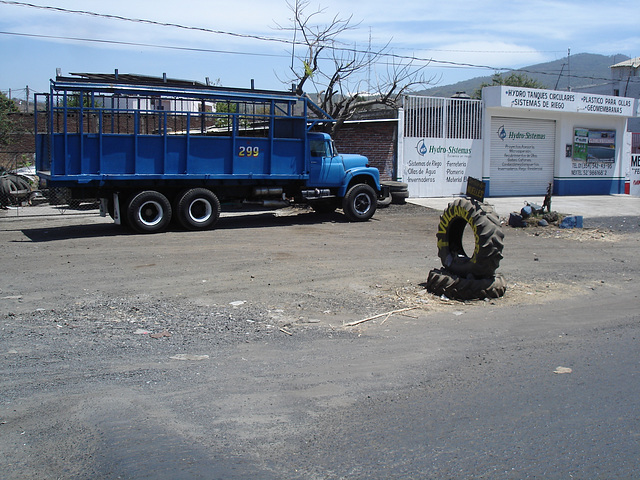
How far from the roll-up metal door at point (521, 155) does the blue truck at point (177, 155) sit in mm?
9849

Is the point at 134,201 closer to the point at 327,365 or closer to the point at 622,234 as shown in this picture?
the point at 327,365

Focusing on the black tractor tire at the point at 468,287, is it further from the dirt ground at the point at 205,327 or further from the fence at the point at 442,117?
the fence at the point at 442,117

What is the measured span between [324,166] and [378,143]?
19.1 feet

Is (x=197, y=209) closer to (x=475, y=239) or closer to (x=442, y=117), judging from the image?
(x=475, y=239)

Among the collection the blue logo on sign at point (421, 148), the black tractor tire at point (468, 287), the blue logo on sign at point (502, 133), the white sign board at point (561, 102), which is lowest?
the black tractor tire at point (468, 287)

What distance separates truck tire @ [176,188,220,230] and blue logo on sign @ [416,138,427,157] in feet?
33.1

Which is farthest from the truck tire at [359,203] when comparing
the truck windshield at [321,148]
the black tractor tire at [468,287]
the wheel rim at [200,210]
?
the black tractor tire at [468,287]

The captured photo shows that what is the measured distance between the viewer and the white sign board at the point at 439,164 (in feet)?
76.9

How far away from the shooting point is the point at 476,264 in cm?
852

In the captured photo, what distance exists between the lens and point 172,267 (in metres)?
10.6

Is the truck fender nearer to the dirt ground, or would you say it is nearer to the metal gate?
the dirt ground

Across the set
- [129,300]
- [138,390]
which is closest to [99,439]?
[138,390]

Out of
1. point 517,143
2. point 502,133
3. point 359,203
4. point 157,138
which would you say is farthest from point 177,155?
point 517,143

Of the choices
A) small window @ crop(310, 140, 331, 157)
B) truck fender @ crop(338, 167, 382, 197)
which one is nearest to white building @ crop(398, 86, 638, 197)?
truck fender @ crop(338, 167, 382, 197)
